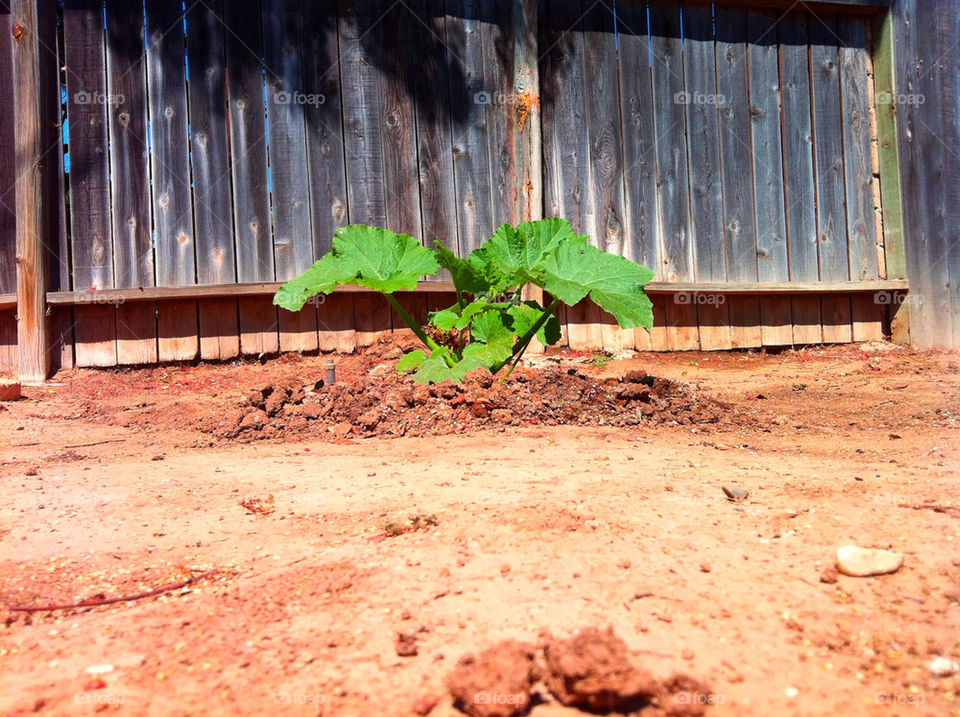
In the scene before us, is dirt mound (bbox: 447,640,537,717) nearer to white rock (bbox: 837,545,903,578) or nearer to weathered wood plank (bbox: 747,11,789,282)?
white rock (bbox: 837,545,903,578)

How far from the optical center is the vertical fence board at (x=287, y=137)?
4.98m

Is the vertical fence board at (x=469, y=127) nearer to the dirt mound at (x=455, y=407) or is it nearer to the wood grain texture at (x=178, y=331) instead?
the dirt mound at (x=455, y=407)

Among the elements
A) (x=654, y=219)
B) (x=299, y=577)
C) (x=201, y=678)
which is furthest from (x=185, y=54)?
(x=201, y=678)

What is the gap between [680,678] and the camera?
3.85 ft

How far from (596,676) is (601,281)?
103 inches

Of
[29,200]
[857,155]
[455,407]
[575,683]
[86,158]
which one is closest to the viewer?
[575,683]

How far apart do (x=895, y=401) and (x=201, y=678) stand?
12.4 ft

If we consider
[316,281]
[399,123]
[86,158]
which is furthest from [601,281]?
[86,158]

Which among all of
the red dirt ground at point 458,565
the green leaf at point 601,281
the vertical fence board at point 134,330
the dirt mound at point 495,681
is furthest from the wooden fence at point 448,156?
the dirt mound at point 495,681

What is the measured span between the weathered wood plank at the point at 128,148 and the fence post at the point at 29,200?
1.34ft

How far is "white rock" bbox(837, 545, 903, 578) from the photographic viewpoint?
1543 mm

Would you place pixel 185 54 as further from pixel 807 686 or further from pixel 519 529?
pixel 807 686

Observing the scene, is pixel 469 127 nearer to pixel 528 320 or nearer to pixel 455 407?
pixel 528 320

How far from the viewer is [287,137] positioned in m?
5.01
